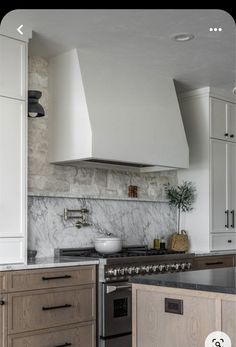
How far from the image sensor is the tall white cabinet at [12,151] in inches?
136

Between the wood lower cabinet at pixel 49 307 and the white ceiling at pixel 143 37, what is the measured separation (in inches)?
68.6

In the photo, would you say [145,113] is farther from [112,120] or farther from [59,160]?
[59,160]

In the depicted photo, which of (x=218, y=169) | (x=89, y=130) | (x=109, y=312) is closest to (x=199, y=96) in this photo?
(x=218, y=169)

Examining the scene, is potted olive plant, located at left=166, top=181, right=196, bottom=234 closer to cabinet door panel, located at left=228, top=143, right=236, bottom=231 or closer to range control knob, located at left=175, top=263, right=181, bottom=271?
cabinet door panel, located at left=228, top=143, right=236, bottom=231

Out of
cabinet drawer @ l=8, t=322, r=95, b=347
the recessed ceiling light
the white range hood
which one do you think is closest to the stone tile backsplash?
the white range hood

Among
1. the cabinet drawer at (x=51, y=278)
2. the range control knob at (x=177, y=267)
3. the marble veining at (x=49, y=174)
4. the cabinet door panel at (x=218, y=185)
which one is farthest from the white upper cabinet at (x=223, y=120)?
the cabinet drawer at (x=51, y=278)

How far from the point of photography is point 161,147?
4.66 metres

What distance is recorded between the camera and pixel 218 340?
84.9 inches

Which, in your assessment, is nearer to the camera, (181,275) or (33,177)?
(181,275)

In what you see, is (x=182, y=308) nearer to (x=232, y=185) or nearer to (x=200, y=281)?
(x=200, y=281)

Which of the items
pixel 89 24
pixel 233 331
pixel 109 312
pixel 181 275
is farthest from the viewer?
pixel 109 312

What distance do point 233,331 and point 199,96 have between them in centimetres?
366

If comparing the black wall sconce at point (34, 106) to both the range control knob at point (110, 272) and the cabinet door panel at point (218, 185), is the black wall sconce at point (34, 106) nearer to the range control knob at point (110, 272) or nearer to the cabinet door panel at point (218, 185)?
the range control knob at point (110, 272)

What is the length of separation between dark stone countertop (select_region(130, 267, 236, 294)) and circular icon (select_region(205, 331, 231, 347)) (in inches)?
7.3
